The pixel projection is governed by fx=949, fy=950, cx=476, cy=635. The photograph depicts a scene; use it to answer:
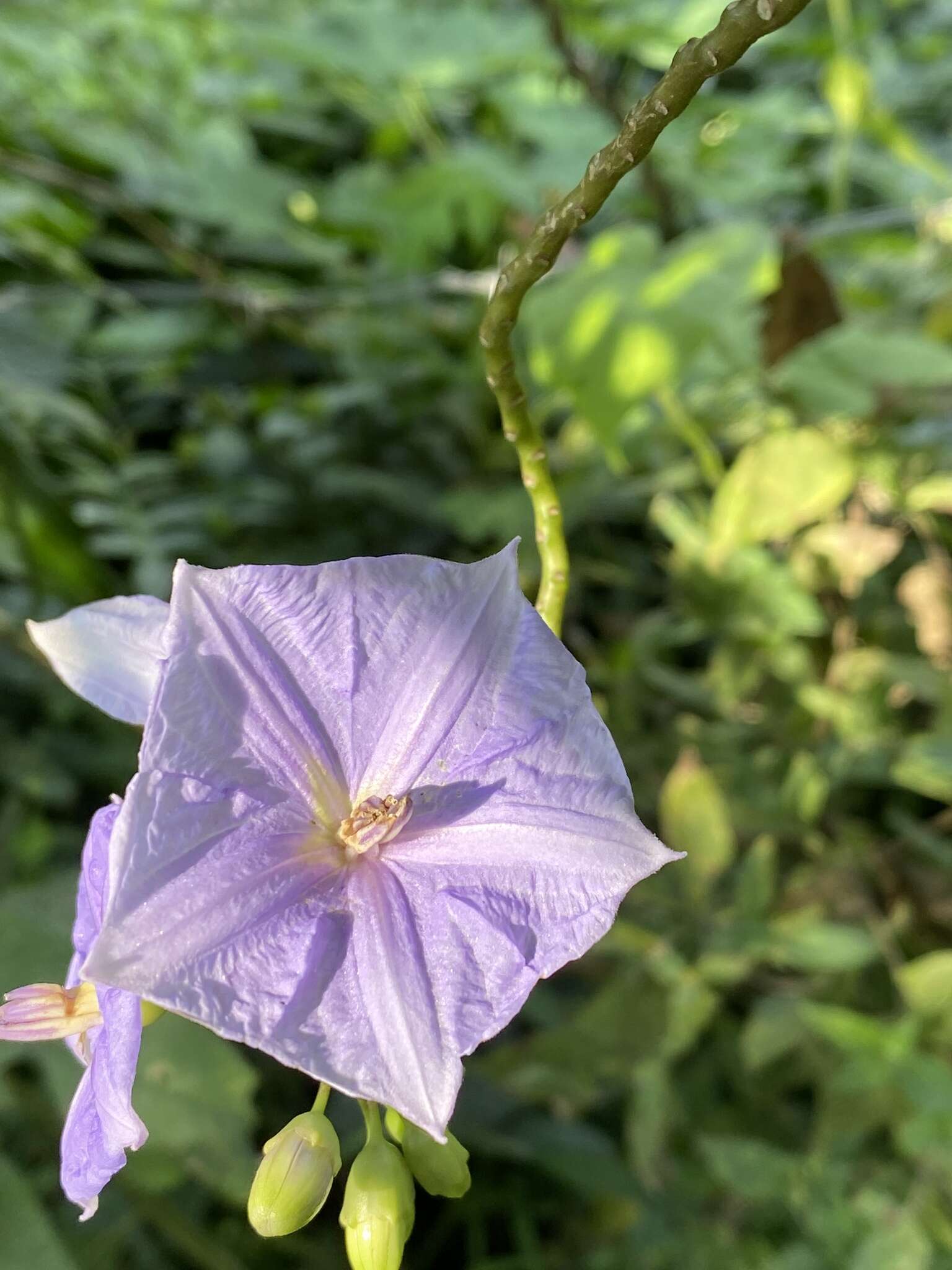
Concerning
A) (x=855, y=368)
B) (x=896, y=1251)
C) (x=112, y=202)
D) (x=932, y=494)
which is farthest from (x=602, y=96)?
(x=896, y=1251)

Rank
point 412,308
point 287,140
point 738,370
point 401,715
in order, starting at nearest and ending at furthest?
1. point 401,715
2. point 738,370
3. point 412,308
4. point 287,140

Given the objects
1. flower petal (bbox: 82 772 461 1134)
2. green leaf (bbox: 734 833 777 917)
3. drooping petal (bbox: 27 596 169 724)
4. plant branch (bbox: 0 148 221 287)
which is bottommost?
green leaf (bbox: 734 833 777 917)

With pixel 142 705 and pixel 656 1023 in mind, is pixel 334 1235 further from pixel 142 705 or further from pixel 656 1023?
pixel 142 705

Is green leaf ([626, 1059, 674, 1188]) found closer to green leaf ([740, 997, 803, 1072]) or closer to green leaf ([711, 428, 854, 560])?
green leaf ([740, 997, 803, 1072])

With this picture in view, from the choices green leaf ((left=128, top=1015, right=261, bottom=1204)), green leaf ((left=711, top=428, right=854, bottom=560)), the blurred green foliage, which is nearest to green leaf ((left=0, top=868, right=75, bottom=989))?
the blurred green foliage

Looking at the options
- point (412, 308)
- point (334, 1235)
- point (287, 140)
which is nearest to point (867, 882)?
point (334, 1235)

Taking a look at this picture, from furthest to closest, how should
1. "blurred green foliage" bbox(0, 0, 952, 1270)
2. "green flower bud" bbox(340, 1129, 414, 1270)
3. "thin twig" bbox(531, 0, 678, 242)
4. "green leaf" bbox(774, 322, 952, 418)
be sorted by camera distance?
1. "thin twig" bbox(531, 0, 678, 242)
2. "green leaf" bbox(774, 322, 952, 418)
3. "blurred green foliage" bbox(0, 0, 952, 1270)
4. "green flower bud" bbox(340, 1129, 414, 1270)

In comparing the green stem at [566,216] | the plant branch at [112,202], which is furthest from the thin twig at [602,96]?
the green stem at [566,216]
